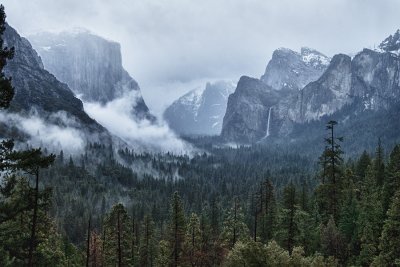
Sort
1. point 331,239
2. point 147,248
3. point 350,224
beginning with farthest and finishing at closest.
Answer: point 147,248 → point 350,224 → point 331,239

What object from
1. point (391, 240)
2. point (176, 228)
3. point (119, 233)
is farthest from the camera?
point (176, 228)

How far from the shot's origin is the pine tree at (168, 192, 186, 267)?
59359 millimetres

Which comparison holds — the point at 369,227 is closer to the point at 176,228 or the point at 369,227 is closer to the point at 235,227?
the point at 235,227

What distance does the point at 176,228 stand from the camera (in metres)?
60.2

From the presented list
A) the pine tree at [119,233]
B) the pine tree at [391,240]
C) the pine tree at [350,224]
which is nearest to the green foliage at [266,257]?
the pine tree at [391,240]

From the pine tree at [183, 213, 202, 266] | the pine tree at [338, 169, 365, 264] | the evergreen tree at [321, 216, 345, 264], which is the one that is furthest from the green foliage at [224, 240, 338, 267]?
the pine tree at [338, 169, 365, 264]

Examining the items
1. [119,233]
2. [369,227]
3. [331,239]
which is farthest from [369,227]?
[119,233]

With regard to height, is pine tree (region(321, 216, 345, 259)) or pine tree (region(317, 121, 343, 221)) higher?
pine tree (region(317, 121, 343, 221))

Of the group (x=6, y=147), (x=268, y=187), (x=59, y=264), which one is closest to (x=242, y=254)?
(x=59, y=264)

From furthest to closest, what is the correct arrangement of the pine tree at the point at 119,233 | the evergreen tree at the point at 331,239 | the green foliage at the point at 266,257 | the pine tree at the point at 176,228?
the pine tree at the point at 176,228
the evergreen tree at the point at 331,239
the pine tree at the point at 119,233
the green foliage at the point at 266,257

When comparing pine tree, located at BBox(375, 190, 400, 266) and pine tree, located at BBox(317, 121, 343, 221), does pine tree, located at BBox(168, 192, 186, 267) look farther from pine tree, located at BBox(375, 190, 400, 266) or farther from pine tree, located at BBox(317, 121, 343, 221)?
pine tree, located at BBox(375, 190, 400, 266)

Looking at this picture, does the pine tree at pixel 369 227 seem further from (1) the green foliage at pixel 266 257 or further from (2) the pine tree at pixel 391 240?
(1) the green foliage at pixel 266 257

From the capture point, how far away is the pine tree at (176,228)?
59.4 metres

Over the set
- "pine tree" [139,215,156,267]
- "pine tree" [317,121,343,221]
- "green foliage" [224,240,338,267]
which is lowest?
"pine tree" [139,215,156,267]
